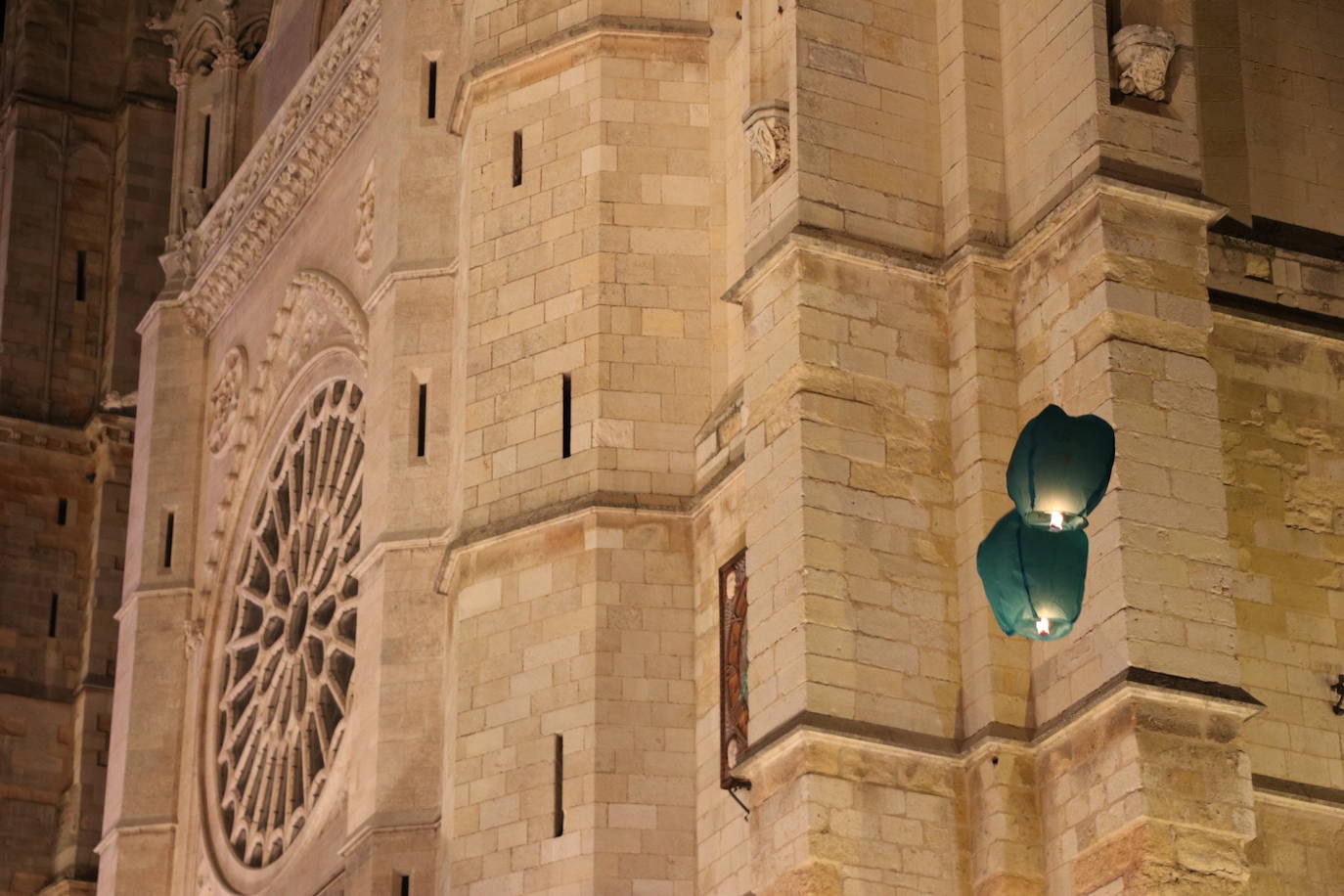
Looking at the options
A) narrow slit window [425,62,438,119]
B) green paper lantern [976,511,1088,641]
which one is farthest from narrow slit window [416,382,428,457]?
green paper lantern [976,511,1088,641]

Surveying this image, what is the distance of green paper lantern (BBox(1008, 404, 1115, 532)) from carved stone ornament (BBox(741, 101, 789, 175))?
445 centimetres

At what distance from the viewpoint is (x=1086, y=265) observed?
14633mm

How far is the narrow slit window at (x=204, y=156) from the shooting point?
27094 millimetres

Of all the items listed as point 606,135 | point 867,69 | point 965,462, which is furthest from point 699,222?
point 965,462

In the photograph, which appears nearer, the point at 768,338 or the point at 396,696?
the point at 768,338

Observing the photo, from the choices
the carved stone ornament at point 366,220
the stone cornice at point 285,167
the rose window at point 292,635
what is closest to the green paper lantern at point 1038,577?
the rose window at point 292,635

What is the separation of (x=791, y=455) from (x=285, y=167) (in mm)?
10805

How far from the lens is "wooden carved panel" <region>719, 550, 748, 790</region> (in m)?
16.3

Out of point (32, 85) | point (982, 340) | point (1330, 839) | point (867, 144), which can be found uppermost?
point (32, 85)

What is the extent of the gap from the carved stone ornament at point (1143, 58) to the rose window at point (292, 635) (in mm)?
8845

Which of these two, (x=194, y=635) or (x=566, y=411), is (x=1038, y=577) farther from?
(x=194, y=635)

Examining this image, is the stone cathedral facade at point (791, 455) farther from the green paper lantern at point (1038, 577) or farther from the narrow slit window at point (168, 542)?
the green paper lantern at point (1038, 577)

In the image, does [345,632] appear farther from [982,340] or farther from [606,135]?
[982,340]

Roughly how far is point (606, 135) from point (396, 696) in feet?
12.1
